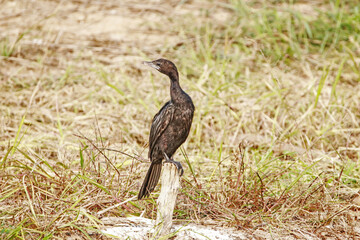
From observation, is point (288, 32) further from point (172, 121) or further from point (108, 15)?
point (172, 121)

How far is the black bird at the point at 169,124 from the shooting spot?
9.18 ft

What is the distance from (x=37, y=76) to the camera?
592 cm

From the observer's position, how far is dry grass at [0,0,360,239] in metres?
3.11

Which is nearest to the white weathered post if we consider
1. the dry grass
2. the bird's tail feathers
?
the bird's tail feathers

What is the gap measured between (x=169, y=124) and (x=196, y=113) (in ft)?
6.84

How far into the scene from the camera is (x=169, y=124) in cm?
285

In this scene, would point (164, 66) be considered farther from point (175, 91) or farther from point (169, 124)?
point (169, 124)

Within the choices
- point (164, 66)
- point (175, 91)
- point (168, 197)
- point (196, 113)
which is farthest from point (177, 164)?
point (196, 113)

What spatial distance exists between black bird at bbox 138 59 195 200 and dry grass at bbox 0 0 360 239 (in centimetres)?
26

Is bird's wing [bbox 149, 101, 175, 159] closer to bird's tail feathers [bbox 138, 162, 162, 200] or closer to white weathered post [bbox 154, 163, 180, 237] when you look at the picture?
bird's tail feathers [bbox 138, 162, 162, 200]

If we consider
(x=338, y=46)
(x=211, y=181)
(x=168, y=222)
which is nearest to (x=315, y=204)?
(x=211, y=181)

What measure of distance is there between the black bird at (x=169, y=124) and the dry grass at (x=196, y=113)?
264 mm

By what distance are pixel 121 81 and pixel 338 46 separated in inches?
115

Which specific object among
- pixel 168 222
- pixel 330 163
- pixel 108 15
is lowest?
pixel 330 163
